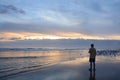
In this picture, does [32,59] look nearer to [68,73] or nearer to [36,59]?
[36,59]

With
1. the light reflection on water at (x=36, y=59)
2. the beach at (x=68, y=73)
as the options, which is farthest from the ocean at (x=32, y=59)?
the beach at (x=68, y=73)

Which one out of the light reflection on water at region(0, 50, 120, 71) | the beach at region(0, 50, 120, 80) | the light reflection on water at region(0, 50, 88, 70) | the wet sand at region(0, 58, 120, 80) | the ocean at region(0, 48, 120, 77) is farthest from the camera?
the light reflection on water at region(0, 50, 88, 70)

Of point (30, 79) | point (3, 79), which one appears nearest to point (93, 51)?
point (30, 79)

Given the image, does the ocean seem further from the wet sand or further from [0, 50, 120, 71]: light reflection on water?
the wet sand

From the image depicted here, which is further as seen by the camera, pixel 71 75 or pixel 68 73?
pixel 68 73

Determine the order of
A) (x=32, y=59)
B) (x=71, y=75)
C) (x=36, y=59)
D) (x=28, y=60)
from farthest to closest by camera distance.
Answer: (x=36, y=59) → (x=32, y=59) → (x=28, y=60) → (x=71, y=75)

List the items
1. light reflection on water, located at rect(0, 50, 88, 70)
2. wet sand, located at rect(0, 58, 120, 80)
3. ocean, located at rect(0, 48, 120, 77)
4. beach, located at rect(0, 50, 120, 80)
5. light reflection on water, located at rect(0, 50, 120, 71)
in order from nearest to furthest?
wet sand, located at rect(0, 58, 120, 80) < beach, located at rect(0, 50, 120, 80) < ocean, located at rect(0, 48, 120, 77) < light reflection on water, located at rect(0, 50, 120, 71) < light reflection on water, located at rect(0, 50, 88, 70)

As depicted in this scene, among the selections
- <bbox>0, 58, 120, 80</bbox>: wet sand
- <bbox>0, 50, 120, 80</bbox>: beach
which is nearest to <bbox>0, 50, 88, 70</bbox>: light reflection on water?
<bbox>0, 50, 120, 80</bbox>: beach

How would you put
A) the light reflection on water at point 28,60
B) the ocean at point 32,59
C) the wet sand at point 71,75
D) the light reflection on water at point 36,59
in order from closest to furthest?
the wet sand at point 71,75
the ocean at point 32,59
the light reflection on water at point 36,59
the light reflection on water at point 28,60

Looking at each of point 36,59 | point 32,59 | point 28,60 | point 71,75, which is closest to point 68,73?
point 71,75

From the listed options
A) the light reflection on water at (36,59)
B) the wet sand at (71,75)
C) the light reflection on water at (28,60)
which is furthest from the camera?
the light reflection on water at (28,60)

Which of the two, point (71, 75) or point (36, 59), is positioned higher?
point (71, 75)

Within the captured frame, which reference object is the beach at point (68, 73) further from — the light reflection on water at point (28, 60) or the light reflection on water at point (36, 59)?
the light reflection on water at point (28, 60)

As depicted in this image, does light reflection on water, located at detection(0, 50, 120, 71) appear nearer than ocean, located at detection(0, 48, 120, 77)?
No
